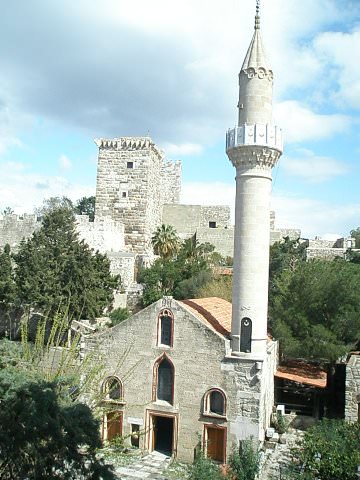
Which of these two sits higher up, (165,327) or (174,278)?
(174,278)

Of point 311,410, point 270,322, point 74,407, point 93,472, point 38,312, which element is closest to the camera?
point 93,472

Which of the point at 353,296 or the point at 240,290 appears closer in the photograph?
the point at 240,290

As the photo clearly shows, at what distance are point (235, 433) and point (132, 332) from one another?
14.8ft

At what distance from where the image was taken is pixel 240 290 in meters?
16.0

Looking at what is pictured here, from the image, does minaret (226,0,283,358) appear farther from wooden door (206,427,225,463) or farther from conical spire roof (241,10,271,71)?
wooden door (206,427,225,463)

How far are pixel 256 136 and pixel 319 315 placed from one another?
9519 mm

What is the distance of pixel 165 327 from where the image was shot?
1648 centimetres

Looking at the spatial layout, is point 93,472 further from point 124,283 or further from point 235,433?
point 124,283

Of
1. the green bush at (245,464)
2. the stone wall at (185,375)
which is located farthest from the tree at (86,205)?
the green bush at (245,464)

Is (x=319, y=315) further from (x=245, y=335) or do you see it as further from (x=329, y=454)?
(x=329, y=454)

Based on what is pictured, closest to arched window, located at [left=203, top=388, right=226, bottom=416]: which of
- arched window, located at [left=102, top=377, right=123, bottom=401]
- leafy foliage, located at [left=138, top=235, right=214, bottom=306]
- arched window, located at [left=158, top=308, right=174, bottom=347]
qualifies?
arched window, located at [left=158, top=308, right=174, bottom=347]

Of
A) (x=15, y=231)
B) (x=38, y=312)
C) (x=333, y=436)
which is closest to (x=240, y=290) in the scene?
(x=333, y=436)

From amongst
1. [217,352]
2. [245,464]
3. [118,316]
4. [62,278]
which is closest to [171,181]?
[118,316]

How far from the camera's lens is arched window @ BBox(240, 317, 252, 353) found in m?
15.6
